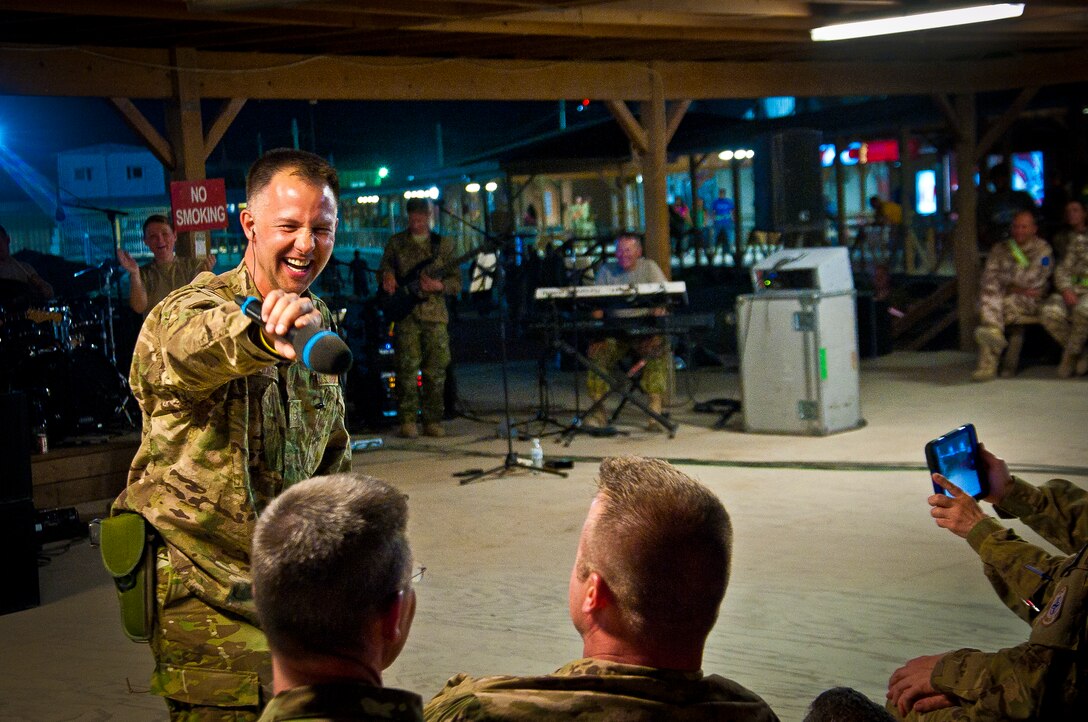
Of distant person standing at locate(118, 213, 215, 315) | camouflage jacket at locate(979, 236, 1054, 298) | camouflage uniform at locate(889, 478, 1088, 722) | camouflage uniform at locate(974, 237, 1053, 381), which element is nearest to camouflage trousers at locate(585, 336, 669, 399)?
distant person standing at locate(118, 213, 215, 315)

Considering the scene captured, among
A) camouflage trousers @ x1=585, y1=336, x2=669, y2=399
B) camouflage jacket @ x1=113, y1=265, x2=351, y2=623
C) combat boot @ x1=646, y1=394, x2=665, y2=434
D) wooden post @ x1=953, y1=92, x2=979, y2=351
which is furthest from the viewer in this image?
wooden post @ x1=953, y1=92, x2=979, y2=351

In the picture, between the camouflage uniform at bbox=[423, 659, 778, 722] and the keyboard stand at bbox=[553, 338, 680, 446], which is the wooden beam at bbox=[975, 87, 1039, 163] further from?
the camouflage uniform at bbox=[423, 659, 778, 722]

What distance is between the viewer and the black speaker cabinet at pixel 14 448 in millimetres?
5500

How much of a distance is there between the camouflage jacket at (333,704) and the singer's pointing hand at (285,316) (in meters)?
0.50

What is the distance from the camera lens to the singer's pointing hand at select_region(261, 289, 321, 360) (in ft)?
5.91

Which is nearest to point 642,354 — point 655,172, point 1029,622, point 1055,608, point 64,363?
point 655,172

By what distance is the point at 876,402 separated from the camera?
10.5 metres

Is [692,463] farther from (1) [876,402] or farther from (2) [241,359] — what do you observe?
(2) [241,359]

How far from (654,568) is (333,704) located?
527 mm

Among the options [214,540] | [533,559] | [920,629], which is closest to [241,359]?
[214,540]

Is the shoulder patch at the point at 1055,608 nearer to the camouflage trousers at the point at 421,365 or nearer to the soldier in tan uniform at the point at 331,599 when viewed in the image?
the soldier in tan uniform at the point at 331,599

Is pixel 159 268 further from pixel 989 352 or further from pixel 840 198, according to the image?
pixel 840 198

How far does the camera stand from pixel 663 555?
1865mm

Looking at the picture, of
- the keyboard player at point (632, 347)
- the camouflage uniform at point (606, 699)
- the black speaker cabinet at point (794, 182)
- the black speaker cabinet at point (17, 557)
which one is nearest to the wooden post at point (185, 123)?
the keyboard player at point (632, 347)
